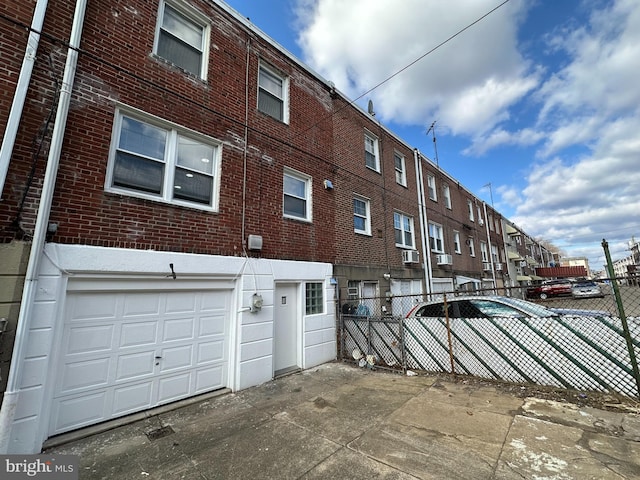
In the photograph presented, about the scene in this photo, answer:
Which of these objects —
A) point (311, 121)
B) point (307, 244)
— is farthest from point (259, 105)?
point (307, 244)

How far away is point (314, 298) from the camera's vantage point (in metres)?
7.70

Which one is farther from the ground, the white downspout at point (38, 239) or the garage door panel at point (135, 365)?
the white downspout at point (38, 239)

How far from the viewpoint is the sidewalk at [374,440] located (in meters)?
3.04

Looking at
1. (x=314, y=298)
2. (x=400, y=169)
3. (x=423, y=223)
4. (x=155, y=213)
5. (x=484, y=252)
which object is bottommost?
(x=314, y=298)

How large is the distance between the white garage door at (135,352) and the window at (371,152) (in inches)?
309

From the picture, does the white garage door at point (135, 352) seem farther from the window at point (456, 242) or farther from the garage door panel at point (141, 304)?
the window at point (456, 242)

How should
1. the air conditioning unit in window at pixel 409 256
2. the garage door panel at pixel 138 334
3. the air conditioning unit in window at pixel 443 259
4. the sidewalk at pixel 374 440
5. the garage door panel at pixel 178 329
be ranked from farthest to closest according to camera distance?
1. the air conditioning unit in window at pixel 443 259
2. the air conditioning unit in window at pixel 409 256
3. the garage door panel at pixel 178 329
4. the garage door panel at pixel 138 334
5. the sidewalk at pixel 374 440

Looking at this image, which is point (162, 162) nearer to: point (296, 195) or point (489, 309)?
point (296, 195)

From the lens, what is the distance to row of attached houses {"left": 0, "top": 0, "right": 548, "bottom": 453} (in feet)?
12.8

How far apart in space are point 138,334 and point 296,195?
4.82 metres

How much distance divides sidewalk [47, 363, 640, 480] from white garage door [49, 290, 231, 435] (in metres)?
0.41

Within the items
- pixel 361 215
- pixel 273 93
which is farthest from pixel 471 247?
pixel 273 93

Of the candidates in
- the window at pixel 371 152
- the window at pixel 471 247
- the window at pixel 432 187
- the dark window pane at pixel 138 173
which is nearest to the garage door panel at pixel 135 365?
the dark window pane at pixel 138 173

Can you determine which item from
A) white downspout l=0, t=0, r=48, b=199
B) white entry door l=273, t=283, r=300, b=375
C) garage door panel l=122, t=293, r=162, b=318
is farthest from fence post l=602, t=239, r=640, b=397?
white downspout l=0, t=0, r=48, b=199
